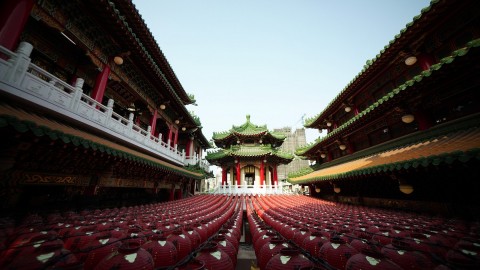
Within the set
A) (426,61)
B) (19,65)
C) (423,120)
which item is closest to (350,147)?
(423,120)

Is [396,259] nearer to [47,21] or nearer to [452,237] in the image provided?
[452,237]

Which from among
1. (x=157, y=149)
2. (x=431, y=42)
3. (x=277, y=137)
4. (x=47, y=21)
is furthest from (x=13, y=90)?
(x=277, y=137)

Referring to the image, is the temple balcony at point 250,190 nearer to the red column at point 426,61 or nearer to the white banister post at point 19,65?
the red column at point 426,61

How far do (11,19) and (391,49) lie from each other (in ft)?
36.5

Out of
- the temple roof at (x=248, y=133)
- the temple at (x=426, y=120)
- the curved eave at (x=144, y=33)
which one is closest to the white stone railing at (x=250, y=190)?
the temple roof at (x=248, y=133)

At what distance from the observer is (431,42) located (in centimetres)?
640

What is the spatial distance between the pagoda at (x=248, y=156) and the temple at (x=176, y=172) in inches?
364

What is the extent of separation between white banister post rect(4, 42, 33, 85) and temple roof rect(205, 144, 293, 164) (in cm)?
1585

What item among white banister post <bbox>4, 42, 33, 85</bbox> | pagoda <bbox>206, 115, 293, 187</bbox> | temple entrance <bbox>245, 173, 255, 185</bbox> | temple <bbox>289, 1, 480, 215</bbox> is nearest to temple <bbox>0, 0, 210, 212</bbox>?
white banister post <bbox>4, 42, 33, 85</bbox>

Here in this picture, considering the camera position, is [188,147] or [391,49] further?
[188,147]

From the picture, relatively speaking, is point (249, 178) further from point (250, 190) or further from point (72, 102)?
point (72, 102)

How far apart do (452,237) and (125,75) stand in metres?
10.8

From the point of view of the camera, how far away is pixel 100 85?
23.7 ft

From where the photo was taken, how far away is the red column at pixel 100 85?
23.2 ft
